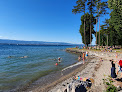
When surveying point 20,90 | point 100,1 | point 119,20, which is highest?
point 100,1

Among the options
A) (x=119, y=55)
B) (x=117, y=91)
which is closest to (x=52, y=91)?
(x=117, y=91)

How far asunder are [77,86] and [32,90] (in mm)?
4024

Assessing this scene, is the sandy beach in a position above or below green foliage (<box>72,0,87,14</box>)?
below

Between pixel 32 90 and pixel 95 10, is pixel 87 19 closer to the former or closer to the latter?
pixel 95 10

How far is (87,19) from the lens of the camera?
41.8 m

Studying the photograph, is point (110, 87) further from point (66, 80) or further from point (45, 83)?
point (45, 83)

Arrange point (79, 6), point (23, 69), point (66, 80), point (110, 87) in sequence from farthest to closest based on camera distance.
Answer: point (79, 6)
point (23, 69)
point (66, 80)
point (110, 87)

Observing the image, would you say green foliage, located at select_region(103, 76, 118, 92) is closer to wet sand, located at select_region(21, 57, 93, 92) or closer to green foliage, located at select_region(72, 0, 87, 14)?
wet sand, located at select_region(21, 57, 93, 92)

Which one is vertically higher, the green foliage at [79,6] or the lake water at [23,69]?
the green foliage at [79,6]

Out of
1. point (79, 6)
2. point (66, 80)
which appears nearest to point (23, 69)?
point (66, 80)

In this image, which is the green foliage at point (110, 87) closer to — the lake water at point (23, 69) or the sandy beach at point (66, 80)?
the sandy beach at point (66, 80)

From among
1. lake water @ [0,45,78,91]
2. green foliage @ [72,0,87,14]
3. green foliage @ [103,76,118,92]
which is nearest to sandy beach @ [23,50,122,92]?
green foliage @ [103,76,118,92]

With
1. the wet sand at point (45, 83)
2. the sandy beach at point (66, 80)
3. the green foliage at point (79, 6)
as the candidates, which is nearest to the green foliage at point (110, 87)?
the sandy beach at point (66, 80)

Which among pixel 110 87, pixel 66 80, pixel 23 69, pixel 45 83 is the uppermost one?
pixel 110 87
